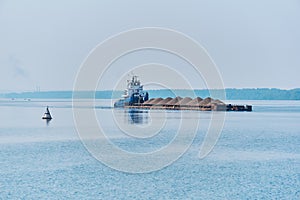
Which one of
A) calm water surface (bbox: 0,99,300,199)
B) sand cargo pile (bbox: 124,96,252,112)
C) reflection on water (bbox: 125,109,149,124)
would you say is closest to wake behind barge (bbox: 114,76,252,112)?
sand cargo pile (bbox: 124,96,252,112)

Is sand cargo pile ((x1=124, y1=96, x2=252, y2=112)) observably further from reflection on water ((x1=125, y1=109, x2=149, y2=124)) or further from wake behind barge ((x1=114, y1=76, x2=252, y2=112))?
reflection on water ((x1=125, y1=109, x2=149, y2=124))

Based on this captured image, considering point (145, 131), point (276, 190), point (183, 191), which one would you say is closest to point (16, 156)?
point (183, 191)

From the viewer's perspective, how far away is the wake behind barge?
80688 mm

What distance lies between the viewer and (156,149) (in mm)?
24828

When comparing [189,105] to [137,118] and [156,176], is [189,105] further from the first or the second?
[156,176]

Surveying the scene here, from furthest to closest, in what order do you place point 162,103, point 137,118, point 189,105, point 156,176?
1. point 162,103
2. point 189,105
3. point 137,118
4. point 156,176

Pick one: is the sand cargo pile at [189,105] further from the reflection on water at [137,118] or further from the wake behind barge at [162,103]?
the reflection on water at [137,118]

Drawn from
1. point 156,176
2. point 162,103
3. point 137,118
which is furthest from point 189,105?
point 156,176

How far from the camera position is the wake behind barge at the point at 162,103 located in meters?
80.7

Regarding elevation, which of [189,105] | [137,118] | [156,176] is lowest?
[156,176]

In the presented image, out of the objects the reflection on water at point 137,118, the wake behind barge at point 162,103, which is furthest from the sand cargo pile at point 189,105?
the reflection on water at point 137,118

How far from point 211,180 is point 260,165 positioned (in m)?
4.11

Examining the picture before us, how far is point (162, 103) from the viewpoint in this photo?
90.9 meters

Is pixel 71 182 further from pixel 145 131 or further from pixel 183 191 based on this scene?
pixel 145 131
